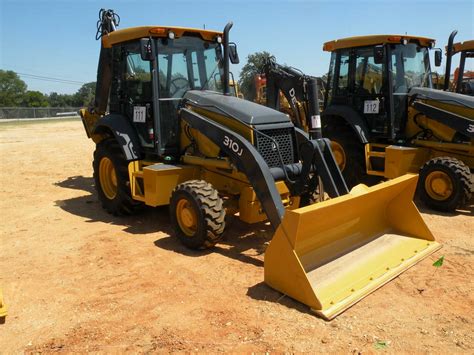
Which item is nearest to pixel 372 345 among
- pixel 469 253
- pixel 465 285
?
pixel 465 285

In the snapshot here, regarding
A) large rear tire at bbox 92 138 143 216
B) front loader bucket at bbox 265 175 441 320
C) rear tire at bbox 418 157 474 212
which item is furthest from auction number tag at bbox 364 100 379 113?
large rear tire at bbox 92 138 143 216

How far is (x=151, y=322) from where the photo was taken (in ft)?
12.3

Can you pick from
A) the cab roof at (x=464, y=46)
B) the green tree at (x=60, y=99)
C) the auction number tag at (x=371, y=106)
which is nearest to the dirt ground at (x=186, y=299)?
the auction number tag at (x=371, y=106)

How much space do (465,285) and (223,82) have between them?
4010mm

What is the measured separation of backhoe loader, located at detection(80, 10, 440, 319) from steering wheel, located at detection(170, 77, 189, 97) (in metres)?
0.01

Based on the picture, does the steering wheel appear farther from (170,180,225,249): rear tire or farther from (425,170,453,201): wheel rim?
(425,170,453,201): wheel rim

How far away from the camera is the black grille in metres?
5.39

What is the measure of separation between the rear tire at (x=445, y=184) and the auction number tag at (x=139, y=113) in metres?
4.41

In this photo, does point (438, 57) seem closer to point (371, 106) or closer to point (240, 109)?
point (371, 106)

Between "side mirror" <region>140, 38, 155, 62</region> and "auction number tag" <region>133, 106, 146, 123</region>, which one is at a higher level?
"side mirror" <region>140, 38, 155, 62</region>

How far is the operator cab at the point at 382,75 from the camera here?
7887 millimetres

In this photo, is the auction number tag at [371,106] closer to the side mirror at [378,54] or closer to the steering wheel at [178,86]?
the side mirror at [378,54]

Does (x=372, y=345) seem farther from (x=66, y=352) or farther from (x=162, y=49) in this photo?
(x=162, y=49)

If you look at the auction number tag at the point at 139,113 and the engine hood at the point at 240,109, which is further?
the auction number tag at the point at 139,113
